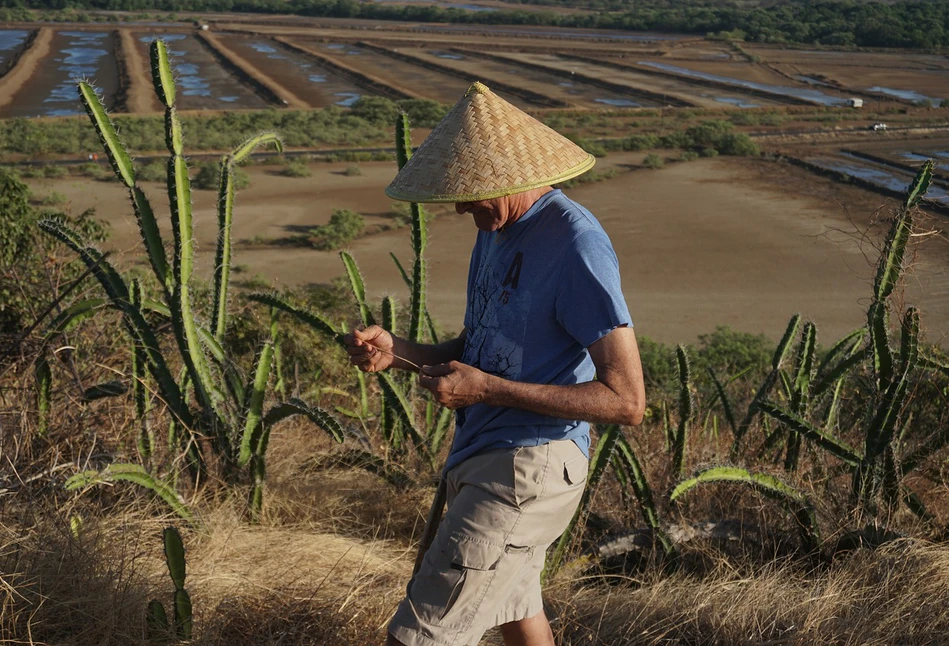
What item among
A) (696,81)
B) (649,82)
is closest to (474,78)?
(649,82)

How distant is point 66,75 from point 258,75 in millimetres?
6971

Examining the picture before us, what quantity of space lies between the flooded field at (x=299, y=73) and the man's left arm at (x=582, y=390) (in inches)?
1249

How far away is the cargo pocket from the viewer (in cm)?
198

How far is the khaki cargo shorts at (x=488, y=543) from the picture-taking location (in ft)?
6.49

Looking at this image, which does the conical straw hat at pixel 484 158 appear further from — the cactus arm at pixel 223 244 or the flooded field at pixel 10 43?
the flooded field at pixel 10 43

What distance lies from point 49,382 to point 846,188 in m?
21.8

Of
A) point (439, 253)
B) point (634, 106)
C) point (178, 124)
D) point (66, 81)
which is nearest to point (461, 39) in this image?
point (634, 106)

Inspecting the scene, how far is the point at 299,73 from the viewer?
39.7 meters

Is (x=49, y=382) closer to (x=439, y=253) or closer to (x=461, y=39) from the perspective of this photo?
(x=439, y=253)

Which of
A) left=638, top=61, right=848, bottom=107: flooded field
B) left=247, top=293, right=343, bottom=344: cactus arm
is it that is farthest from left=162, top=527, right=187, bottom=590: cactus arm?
left=638, top=61, right=848, bottom=107: flooded field

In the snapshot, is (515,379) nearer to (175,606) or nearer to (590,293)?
(590,293)

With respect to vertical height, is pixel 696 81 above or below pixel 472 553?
below

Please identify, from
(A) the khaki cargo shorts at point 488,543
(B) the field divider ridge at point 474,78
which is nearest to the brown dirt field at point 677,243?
(B) the field divider ridge at point 474,78

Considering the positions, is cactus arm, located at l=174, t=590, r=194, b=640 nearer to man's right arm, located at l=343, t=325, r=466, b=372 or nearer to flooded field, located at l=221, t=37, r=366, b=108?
man's right arm, located at l=343, t=325, r=466, b=372
